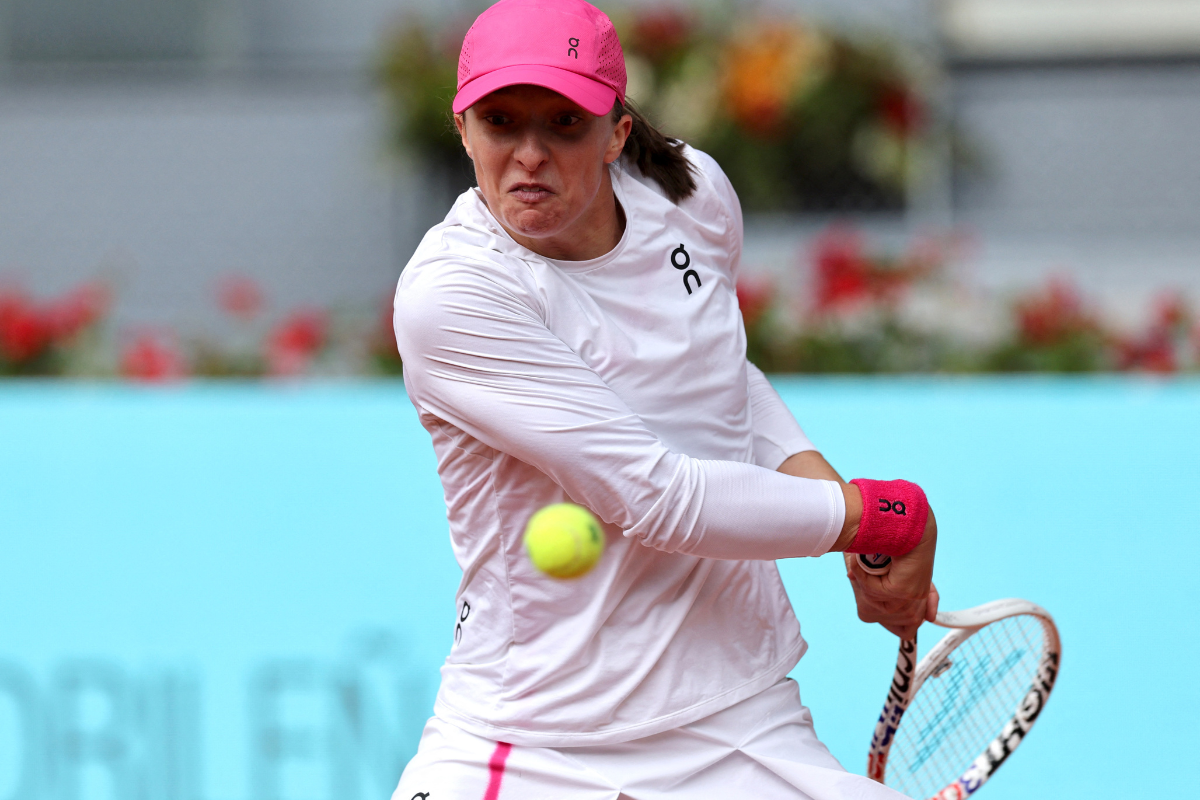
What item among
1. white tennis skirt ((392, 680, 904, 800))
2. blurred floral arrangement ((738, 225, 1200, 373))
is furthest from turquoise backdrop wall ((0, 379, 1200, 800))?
white tennis skirt ((392, 680, 904, 800))

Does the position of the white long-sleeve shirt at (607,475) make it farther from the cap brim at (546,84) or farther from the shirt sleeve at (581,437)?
the cap brim at (546,84)

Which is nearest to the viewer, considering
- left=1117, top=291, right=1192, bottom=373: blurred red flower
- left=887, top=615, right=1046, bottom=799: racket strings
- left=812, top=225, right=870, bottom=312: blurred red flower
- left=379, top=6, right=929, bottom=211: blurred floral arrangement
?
left=887, top=615, right=1046, bottom=799: racket strings

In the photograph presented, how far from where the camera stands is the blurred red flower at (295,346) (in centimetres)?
448

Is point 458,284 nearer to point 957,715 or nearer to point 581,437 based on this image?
point 581,437

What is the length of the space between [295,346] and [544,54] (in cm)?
296

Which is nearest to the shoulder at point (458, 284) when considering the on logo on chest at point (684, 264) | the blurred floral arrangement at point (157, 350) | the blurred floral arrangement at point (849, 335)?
the on logo on chest at point (684, 264)

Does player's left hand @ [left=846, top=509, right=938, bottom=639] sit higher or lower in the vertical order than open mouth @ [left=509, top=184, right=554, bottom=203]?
lower

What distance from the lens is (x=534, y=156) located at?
67.2 inches

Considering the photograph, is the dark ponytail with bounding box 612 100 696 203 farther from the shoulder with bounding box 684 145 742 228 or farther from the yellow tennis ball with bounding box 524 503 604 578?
the yellow tennis ball with bounding box 524 503 604 578

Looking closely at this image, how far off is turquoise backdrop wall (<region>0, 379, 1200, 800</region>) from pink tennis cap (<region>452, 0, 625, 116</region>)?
1.90m

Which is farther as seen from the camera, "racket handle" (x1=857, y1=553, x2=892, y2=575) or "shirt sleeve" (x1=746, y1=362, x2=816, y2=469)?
"shirt sleeve" (x1=746, y1=362, x2=816, y2=469)

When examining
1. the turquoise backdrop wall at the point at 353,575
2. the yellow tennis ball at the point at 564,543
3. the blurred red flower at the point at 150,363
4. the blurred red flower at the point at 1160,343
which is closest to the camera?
the yellow tennis ball at the point at 564,543

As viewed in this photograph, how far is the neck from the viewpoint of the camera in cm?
184

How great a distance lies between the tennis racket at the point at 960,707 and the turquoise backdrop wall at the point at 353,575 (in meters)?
0.81
